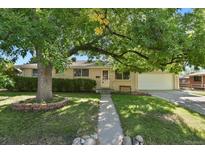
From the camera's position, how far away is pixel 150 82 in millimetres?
29719

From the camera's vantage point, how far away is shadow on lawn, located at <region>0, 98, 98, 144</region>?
7.45 m

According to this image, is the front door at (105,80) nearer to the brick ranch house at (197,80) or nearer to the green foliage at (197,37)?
the brick ranch house at (197,80)

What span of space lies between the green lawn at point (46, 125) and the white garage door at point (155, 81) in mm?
19052

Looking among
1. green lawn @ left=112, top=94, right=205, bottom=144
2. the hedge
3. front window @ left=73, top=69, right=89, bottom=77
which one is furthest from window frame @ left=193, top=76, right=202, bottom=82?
green lawn @ left=112, top=94, right=205, bottom=144

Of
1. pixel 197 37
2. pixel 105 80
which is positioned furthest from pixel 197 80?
pixel 197 37

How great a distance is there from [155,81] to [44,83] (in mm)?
19231

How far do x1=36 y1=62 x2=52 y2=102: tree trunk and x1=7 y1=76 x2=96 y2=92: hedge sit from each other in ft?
29.8

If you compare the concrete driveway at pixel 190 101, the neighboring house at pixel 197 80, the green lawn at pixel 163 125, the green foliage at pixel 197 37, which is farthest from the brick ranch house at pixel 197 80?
the green lawn at pixel 163 125

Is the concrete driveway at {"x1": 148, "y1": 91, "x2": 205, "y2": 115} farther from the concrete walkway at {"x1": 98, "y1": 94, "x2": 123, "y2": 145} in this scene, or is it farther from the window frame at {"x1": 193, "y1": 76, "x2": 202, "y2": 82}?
the window frame at {"x1": 193, "y1": 76, "x2": 202, "y2": 82}

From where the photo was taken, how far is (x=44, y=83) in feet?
42.2

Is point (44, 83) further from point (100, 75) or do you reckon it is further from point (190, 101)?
point (100, 75)
